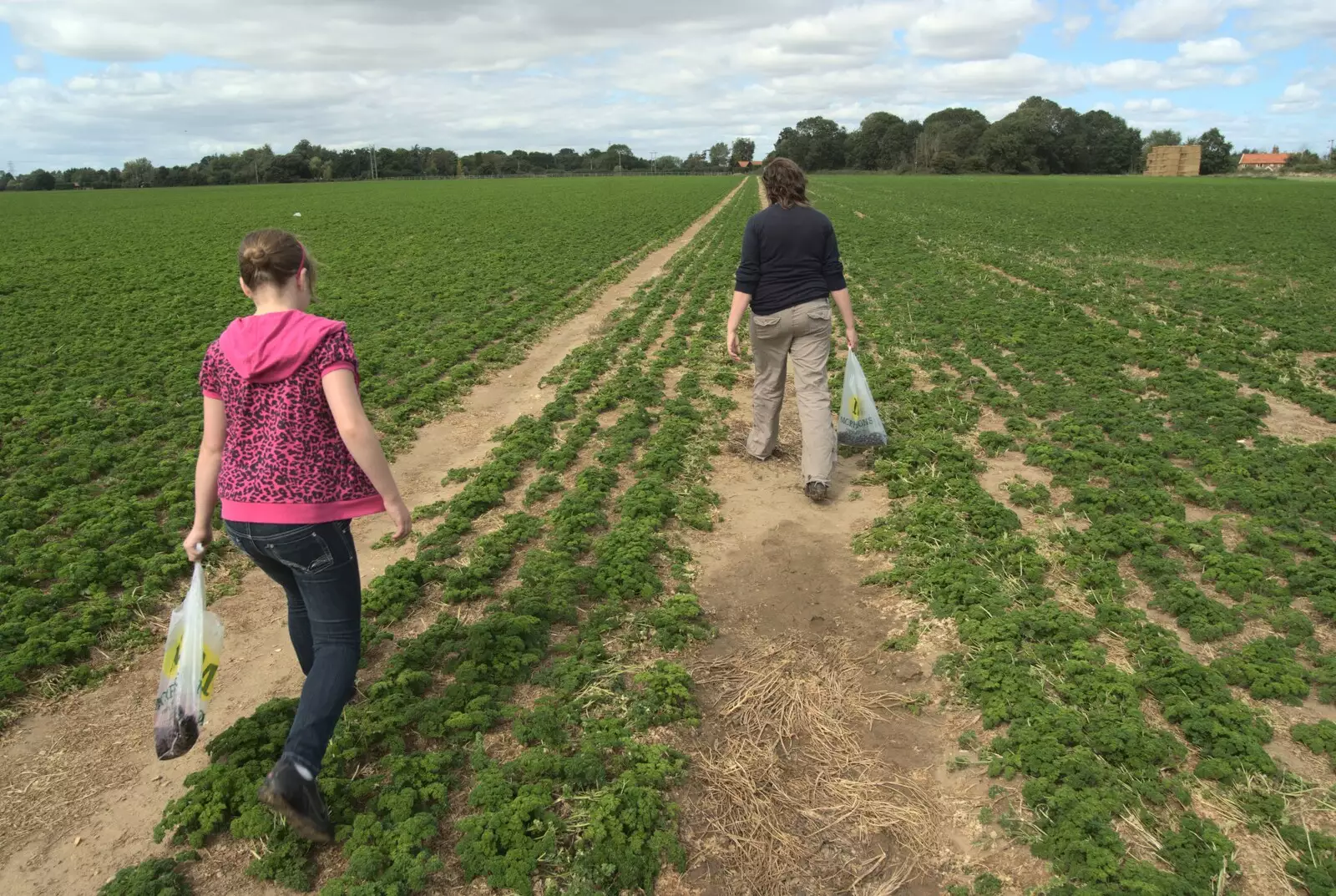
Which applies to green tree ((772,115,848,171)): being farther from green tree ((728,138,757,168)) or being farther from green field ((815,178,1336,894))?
green field ((815,178,1336,894))

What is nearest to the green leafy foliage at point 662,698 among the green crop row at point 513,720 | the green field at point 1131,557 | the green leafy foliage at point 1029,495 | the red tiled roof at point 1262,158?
the green crop row at point 513,720

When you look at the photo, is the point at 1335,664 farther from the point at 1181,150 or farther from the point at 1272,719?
the point at 1181,150

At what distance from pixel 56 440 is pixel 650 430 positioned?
→ 5.79 m

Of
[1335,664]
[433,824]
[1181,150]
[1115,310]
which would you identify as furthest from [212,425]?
[1181,150]

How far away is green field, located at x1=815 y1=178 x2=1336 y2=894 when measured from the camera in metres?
3.16

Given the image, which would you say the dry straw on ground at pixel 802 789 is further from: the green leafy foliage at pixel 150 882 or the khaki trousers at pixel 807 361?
the khaki trousers at pixel 807 361

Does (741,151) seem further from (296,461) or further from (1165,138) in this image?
(296,461)

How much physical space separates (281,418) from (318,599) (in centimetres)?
68

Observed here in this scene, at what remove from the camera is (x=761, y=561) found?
17.8 ft

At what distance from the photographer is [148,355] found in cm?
1126

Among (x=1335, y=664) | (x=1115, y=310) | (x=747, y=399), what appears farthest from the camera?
(x=1115, y=310)

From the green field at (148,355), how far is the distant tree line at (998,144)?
3539 inches

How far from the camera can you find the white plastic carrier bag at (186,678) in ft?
9.96

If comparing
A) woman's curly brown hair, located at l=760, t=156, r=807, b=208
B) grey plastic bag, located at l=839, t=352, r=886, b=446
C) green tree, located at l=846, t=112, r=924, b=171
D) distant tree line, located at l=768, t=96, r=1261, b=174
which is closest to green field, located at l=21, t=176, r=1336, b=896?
grey plastic bag, located at l=839, t=352, r=886, b=446
